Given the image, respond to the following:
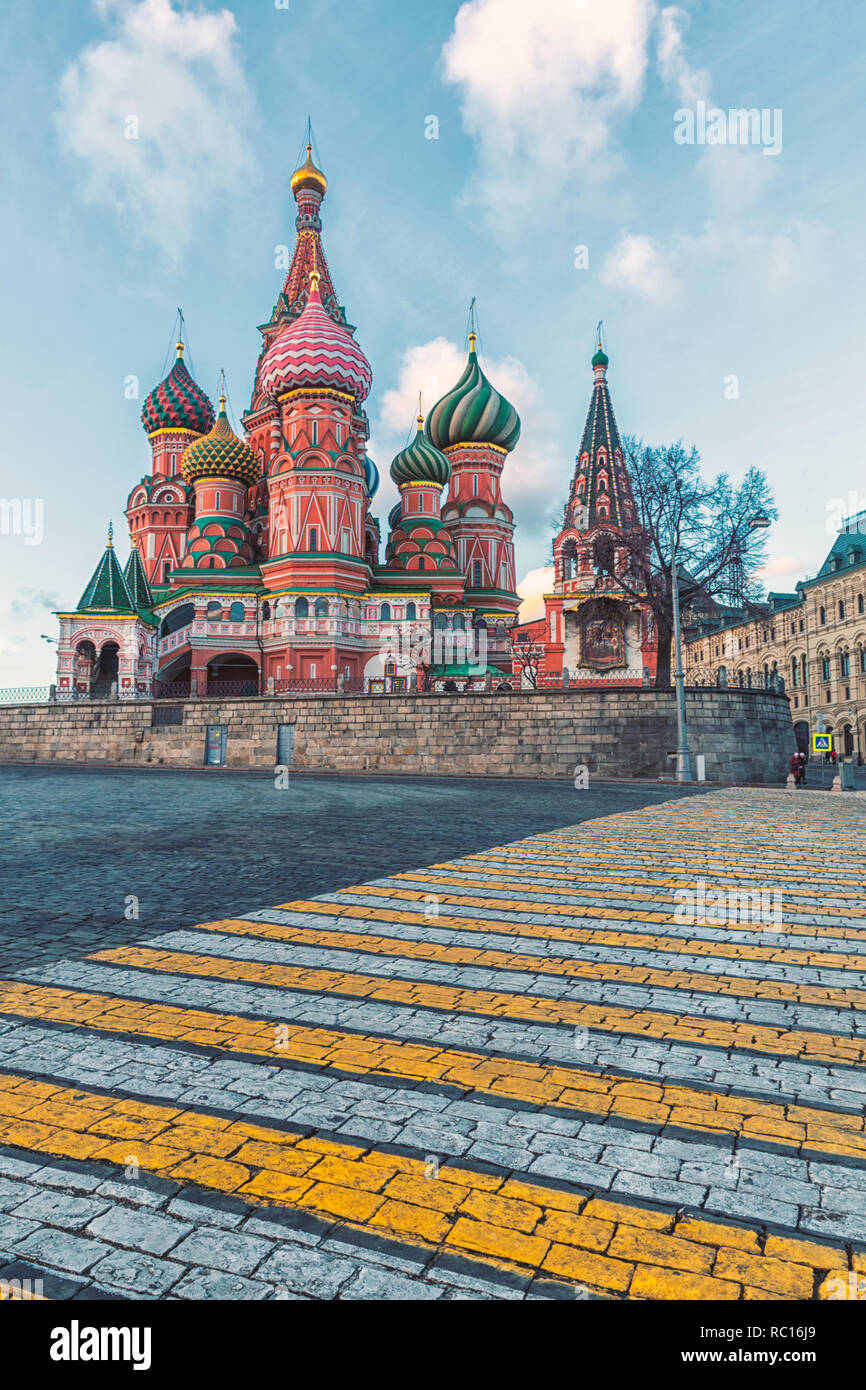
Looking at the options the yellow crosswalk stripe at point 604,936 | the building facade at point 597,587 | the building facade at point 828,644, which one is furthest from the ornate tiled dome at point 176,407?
the yellow crosswalk stripe at point 604,936

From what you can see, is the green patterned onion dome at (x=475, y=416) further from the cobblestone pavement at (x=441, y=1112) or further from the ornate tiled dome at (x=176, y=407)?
the cobblestone pavement at (x=441, y=1112)

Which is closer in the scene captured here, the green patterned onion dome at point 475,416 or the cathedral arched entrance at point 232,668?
the cathedral arched entrance at point 232,668

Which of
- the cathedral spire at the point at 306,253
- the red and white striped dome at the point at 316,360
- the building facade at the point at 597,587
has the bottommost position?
the building facade at the point at 597,587

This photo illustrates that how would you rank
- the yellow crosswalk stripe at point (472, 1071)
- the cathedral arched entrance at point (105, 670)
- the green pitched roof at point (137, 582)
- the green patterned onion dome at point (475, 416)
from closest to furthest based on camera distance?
the yellow crosswalk stripe at point (472, 1071) → the cathedral arched entrance at point (105, 670) → the green pitched roof at point (137, 582) → the green patterned onion dome at point (475, 416)

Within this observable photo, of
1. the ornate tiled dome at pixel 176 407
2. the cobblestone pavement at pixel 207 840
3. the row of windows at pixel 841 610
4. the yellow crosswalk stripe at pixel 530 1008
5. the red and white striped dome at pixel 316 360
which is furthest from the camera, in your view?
the ornate tiled dome at pixel 176 407

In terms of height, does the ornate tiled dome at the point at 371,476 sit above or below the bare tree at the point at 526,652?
above

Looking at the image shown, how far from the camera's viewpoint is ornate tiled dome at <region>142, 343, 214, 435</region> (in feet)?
171

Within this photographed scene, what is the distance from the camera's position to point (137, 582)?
44625mm

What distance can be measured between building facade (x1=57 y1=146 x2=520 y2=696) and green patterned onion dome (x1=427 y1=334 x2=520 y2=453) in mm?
120

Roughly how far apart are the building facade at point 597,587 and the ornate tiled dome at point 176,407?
23.7 metres

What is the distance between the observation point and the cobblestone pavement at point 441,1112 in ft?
6.31

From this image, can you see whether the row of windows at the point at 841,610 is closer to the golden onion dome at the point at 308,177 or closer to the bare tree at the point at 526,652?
the bare tree at the point at 526,652

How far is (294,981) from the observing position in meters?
3.99
